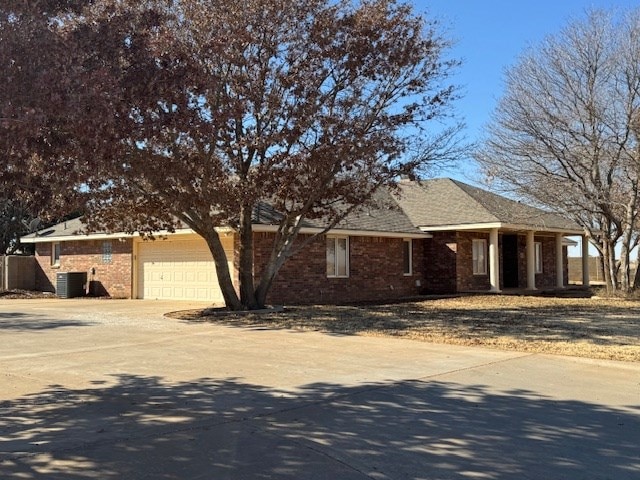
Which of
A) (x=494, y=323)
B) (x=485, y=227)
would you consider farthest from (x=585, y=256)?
(x=494, y=323)

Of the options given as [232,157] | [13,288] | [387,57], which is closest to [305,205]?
[232,157]

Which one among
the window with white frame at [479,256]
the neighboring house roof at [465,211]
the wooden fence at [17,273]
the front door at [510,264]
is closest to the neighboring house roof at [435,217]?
the neighboring house roof at [465,211]

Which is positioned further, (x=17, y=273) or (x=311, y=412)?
(x=17, y=273)

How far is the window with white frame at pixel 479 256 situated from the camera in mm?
28117

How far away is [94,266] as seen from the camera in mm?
26672

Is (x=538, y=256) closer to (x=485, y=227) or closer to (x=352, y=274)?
(x=485, y=227)

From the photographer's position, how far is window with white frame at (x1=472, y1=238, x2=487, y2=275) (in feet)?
92.2

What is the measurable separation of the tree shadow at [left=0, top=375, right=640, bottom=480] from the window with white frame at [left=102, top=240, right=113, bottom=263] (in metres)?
18.4

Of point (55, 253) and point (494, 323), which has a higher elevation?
point (55, 253)

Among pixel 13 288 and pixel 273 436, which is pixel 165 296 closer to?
pixel 13 288

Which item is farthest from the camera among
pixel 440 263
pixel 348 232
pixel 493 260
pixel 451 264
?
pixel 440 263

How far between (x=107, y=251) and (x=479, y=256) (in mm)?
15440

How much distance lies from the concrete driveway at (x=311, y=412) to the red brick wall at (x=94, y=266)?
524 inches

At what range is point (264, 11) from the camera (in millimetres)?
14852
